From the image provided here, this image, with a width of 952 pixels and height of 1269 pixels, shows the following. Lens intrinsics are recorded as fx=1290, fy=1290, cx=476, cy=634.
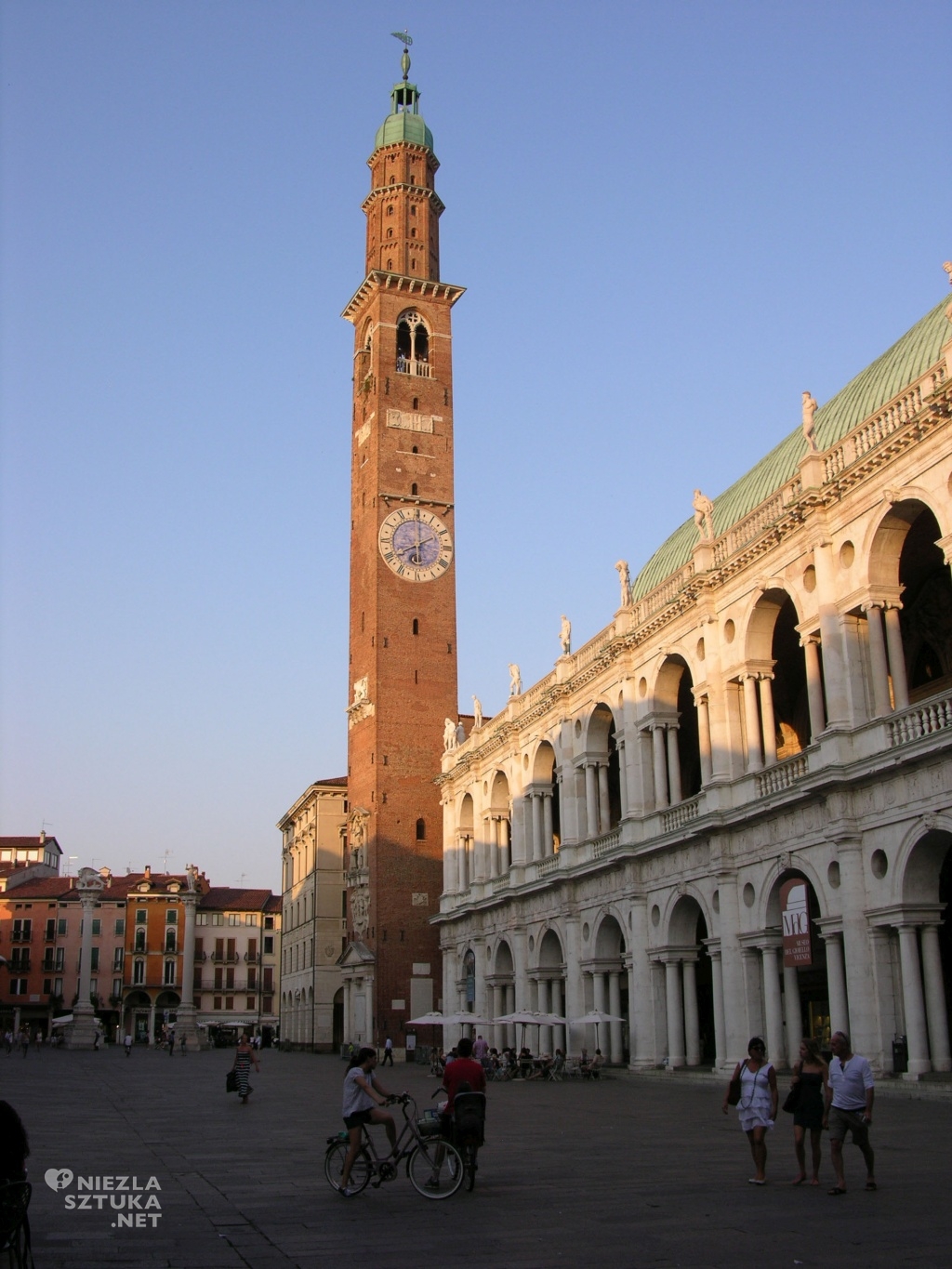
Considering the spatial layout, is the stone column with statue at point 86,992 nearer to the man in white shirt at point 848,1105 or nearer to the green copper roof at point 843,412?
the green copper roof at point 843,412

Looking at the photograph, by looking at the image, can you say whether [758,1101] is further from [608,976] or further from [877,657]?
[608,976]

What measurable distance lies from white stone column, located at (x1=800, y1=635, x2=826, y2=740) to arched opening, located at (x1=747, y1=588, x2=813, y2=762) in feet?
8.32

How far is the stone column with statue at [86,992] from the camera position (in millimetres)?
82688

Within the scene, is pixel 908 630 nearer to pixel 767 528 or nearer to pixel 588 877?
pixel 767 528

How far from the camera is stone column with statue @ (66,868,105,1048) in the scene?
3255 inches

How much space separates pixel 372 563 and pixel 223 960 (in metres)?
69.3

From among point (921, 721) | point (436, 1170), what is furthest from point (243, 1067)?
point (436, 1170)

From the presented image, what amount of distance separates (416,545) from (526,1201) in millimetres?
54365

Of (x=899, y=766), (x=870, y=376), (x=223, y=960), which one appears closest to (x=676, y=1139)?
(x=899, y=766)

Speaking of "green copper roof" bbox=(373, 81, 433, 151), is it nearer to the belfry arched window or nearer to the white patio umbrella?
the belfry arched window

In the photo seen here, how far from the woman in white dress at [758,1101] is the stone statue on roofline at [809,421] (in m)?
18.8

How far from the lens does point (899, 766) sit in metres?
25.7

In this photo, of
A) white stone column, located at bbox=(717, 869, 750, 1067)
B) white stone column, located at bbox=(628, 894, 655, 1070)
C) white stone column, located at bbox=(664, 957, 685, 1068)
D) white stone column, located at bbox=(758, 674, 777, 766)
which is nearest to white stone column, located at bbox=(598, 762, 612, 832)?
white stone column, located at bbox=(628, 894, 655, 1070)

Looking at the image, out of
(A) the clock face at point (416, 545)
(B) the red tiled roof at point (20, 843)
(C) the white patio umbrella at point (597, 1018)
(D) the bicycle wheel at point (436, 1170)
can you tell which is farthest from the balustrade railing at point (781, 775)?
(B) the red tiled roof at point (20, 843)
